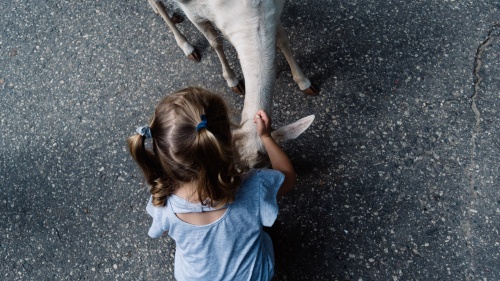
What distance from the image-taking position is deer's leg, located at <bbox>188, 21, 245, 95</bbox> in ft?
9.46

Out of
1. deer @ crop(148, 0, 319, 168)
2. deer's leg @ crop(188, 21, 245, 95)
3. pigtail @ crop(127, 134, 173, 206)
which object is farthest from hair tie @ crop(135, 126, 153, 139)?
deer's leg @ crop(188, 21, 245, 95)

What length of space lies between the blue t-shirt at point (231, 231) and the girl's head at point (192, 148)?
10cm

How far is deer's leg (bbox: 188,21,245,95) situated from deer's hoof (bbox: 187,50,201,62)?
290mm

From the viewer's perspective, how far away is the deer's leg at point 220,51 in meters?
2.88

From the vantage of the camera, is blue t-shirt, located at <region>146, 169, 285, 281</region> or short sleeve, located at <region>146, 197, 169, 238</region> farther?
short sleeve, located at <region>146, 197, 169, 238</region>

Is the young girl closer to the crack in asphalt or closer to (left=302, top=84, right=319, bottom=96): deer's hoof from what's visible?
(left=302, top=84, right=319, bottom=96): deer's hoof

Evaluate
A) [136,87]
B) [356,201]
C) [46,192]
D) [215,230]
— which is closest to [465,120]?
[356,201]

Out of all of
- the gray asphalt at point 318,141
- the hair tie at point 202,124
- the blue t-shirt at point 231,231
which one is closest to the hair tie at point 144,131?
the hair tie at point 202,124

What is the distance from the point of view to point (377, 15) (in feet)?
10.9

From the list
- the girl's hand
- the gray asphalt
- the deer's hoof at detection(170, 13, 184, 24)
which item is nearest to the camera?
the girl's hand

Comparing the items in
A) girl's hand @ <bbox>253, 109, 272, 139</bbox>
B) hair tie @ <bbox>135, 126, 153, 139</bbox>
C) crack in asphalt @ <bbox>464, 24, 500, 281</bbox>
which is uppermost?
hair tie @ <bbox>135, 126, 153, 139</bbox>

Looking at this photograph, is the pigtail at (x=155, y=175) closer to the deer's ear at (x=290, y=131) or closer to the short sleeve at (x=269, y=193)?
the short sleeve at (x=269, y=193)

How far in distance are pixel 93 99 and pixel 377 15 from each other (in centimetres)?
229

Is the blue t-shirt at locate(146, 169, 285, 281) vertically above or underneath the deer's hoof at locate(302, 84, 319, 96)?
above
